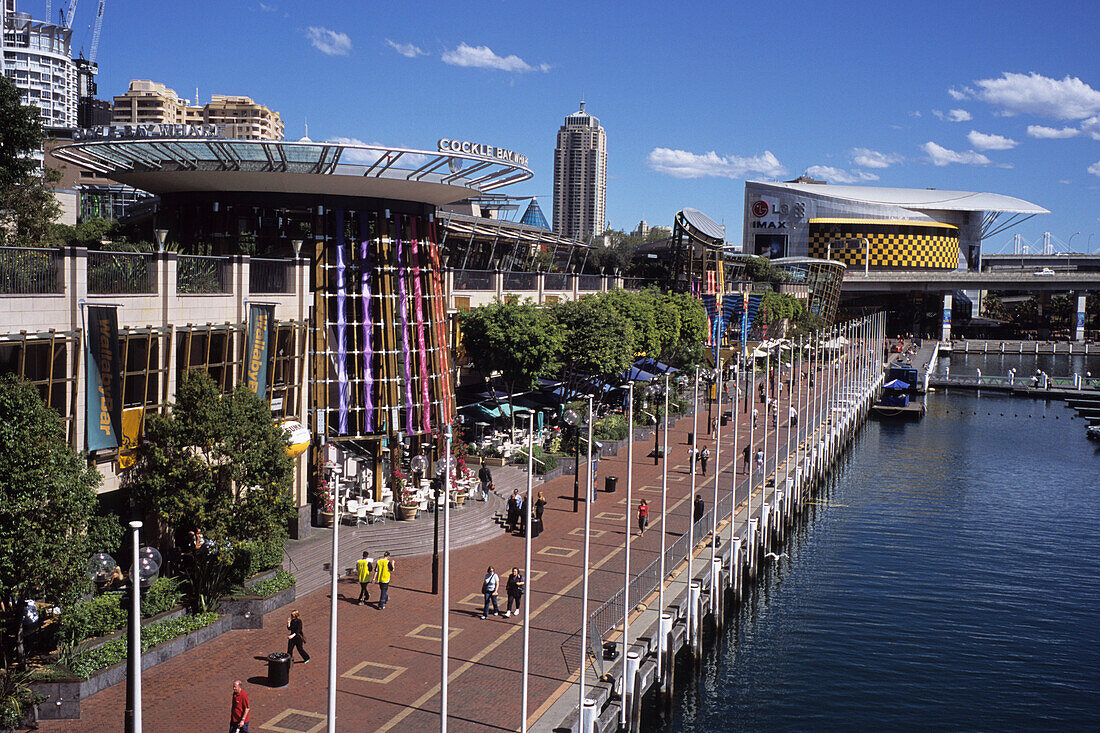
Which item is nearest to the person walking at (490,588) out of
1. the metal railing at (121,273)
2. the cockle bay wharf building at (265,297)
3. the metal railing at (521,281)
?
the cockle bay wharf building at (265,297)

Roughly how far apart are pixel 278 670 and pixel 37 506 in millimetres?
7338

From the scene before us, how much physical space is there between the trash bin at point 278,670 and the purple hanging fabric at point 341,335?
1637 cm

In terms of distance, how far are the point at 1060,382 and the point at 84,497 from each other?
377ft

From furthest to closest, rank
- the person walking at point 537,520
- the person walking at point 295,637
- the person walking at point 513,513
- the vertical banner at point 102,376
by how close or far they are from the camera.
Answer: the person walking at point 513,513, the person walking at point 537,520, the vertical banner at point 102,376, the person walking at point 295,637

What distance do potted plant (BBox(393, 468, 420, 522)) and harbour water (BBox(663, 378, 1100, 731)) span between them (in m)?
13.1

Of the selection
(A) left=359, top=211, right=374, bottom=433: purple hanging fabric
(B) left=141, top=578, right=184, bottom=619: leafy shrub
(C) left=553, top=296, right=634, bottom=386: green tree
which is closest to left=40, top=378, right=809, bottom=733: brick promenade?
(B) left=141, top=578, right=184, bottom=619: leafy shrub

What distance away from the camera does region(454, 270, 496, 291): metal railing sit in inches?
2391

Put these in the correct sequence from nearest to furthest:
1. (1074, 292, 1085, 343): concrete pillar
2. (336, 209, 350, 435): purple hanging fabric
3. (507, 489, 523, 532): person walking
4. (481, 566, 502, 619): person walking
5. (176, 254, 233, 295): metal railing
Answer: (481, 566, 502, 619): person walking, (176, 254, 233, 295): metal railing, (336, 209, 350, 435): purple hanging fabric, (507, 489, 523, 532): person walking, (1074, 292, 1085, 343): concrete pillar

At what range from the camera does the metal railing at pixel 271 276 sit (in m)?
37.8

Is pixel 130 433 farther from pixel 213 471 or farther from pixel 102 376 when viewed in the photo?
pixel 213 471

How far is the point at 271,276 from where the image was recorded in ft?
127

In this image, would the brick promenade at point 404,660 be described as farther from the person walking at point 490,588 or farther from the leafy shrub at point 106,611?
the leafy shrub at point 106,611

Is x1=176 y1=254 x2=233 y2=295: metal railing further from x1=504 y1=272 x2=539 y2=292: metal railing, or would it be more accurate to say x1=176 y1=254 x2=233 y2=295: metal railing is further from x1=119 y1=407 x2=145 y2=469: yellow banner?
x1=504 y1=272 x2=539 y2=292: metal railing

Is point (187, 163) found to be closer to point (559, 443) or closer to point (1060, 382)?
point (559, 443)
